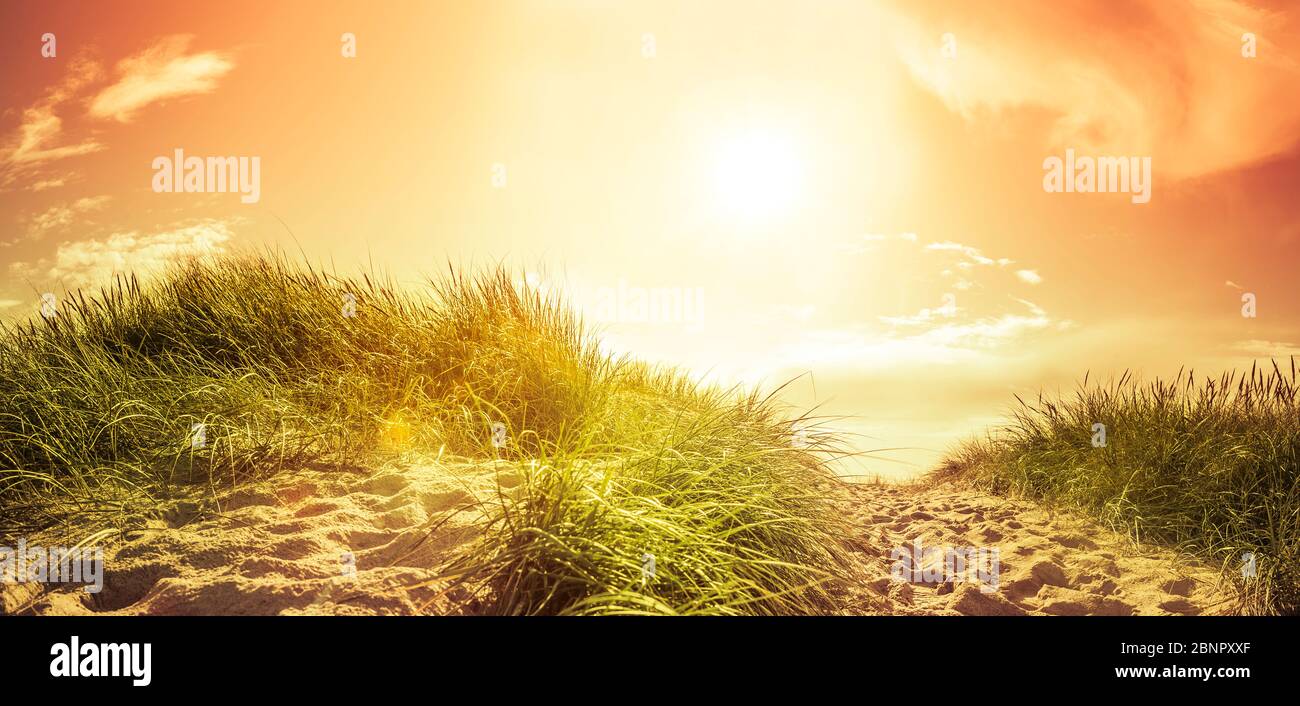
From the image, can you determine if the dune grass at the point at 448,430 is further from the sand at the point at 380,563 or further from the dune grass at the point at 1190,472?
the dune grass at the point at 1190,472

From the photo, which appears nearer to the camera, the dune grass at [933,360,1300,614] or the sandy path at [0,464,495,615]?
the sandy path at [0,464,495,615]

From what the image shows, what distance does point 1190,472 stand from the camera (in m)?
4.67

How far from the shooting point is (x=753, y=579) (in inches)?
109

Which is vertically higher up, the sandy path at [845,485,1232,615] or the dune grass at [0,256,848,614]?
the dune grass at [0,256,848,614]

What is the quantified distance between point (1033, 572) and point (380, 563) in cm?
325

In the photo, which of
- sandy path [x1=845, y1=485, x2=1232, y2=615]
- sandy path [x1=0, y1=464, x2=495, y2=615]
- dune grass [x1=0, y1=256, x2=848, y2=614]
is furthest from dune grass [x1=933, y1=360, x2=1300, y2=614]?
sandy path [x1=0, y1=464, x2=495, y2=615]

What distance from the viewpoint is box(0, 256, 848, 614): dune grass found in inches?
97.7

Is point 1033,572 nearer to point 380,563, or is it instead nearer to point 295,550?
point 380,563

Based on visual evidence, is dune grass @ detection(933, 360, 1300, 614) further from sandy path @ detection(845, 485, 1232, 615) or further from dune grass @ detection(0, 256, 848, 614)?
dune grass @ detection(0, 256, 848, 614)

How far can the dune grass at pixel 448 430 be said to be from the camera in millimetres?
2480

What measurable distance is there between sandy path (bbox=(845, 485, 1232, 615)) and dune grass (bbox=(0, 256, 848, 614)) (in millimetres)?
411
